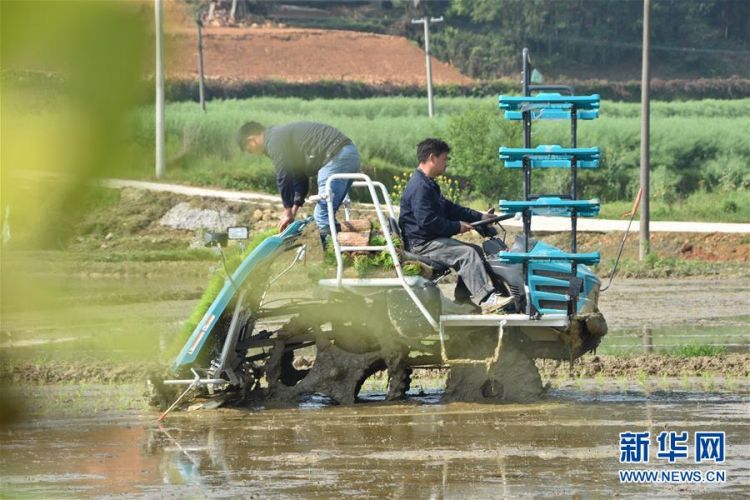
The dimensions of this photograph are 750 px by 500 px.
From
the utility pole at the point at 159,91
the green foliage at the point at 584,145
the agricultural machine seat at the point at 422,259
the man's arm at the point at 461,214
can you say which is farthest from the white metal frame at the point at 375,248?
the green foliage at the point at 584,145

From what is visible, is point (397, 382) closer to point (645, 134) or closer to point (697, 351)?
point (697, 351)

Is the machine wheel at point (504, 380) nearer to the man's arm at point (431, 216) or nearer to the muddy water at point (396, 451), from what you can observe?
the muddy water at point (396, 451)

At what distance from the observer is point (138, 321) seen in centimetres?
126

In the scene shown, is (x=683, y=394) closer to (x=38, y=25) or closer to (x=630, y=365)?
(x=630, y=365)

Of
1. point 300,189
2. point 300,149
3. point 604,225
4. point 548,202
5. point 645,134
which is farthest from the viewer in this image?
point 604,225

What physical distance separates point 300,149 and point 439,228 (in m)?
1.40

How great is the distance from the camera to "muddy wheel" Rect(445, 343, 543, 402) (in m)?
9.73

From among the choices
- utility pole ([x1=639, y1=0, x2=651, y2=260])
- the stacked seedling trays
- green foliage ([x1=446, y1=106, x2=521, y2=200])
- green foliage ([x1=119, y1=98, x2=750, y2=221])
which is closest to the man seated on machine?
the stacked seedling trays

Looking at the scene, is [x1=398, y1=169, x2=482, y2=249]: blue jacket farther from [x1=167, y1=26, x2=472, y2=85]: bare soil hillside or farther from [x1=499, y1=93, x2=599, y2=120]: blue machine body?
[x1=167, y1=26, x2=472, y2=85]: bare soil hillside

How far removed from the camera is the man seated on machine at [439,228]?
9562 millimetres

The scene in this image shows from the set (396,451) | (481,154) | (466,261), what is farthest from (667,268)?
(396,451)

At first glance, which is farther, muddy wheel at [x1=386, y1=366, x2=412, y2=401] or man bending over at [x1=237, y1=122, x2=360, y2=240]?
muddy wheel at [x1=386, y1=366, x2=412, y2=401]

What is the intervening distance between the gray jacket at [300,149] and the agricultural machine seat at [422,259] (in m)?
0.74

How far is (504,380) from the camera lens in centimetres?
975
